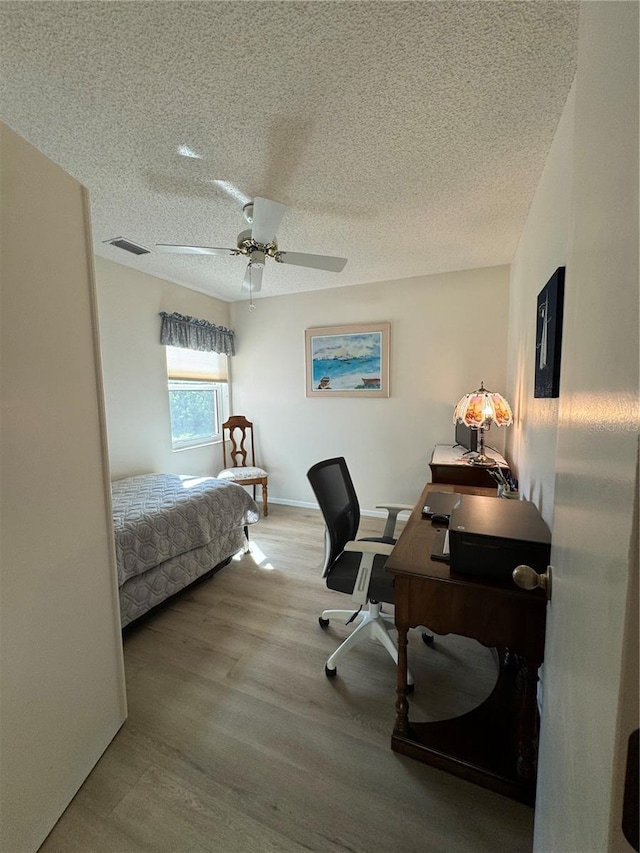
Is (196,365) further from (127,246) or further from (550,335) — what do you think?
(550,335)

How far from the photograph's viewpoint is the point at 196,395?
4102 millimetres

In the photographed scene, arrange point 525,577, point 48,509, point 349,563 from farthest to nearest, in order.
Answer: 1. point 349,563
2. point 48,509
3. point 525,577

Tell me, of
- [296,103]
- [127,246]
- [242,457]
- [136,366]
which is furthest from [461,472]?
[127,246]

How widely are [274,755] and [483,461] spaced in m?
2.04

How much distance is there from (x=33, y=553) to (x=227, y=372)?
3549mm

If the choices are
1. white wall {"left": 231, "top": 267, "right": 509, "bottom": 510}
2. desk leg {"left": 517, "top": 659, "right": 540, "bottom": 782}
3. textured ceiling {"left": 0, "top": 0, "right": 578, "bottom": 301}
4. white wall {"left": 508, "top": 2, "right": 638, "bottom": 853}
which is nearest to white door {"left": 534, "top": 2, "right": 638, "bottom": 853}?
white wall {"left": 508, "top": 2, "right": 638, "bottom": 853}

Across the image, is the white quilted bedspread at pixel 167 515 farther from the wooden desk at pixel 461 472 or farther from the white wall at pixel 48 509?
the wooden desk at pixel 461 472

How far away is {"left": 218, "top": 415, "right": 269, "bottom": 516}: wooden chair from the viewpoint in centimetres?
385

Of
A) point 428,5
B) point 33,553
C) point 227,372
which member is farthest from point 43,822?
point 227,372

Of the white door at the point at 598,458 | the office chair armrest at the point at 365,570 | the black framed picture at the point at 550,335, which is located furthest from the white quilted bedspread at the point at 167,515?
the black framed picture at the point at 550,335

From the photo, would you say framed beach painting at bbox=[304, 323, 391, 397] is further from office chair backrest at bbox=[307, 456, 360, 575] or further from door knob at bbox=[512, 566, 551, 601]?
door knob at bbox=[512, 566, 551, 601]

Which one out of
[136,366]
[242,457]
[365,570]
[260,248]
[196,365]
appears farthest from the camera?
[242,457]

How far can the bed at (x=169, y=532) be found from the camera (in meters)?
1.96

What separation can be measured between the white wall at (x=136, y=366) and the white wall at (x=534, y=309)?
298 centimetres
